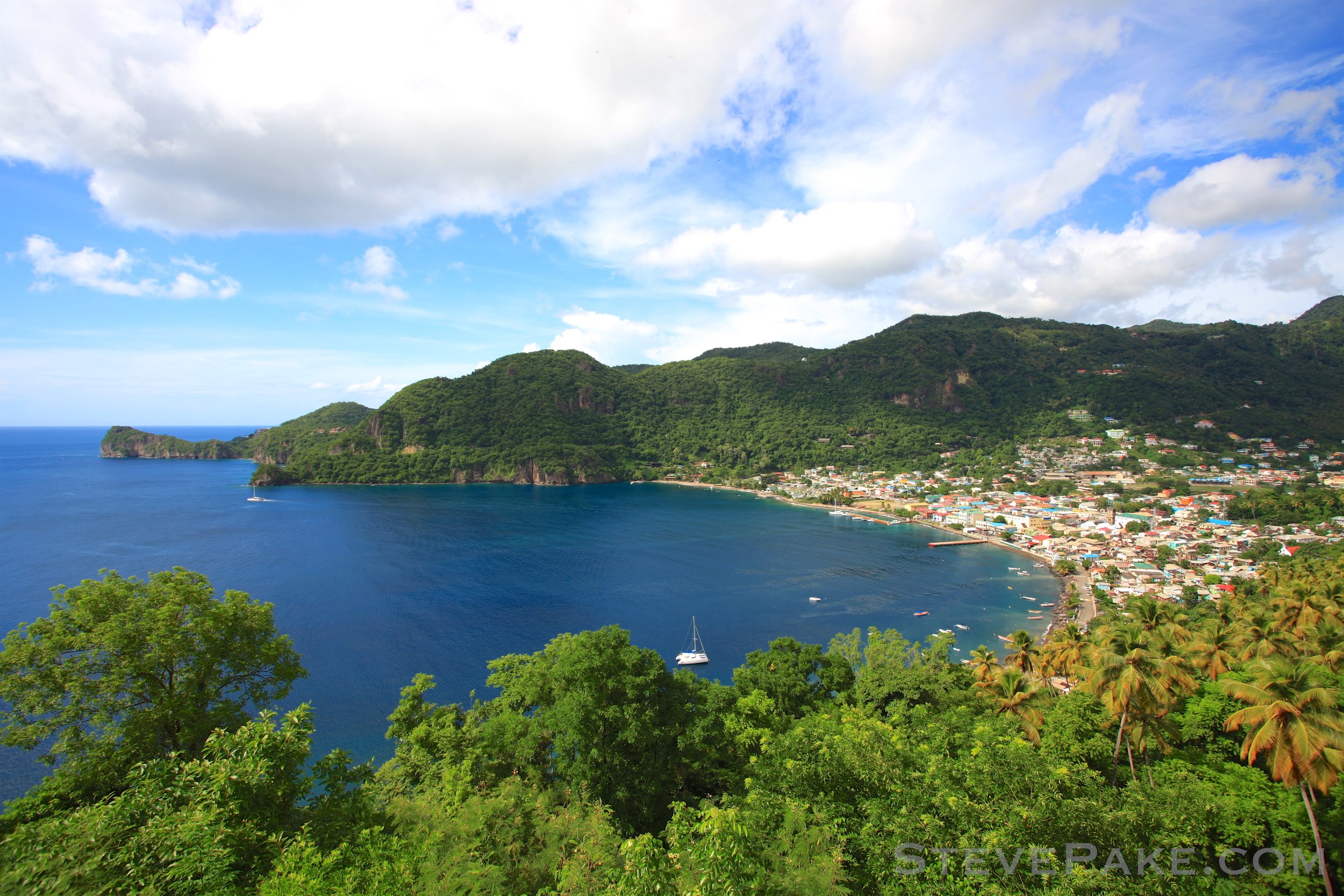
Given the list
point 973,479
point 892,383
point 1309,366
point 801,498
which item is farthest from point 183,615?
point 1309,366

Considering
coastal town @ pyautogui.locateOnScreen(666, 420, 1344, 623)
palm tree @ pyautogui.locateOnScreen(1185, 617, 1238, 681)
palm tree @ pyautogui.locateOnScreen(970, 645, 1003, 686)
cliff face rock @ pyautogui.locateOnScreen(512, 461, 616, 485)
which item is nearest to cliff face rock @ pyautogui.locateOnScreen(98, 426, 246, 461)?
cliff face rock @ pyautogui.locateOnScreen(512, 461, 616, 485)

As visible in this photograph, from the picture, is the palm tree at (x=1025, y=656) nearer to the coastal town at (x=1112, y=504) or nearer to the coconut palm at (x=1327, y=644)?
the coconut palm at (x=1327, y=644)

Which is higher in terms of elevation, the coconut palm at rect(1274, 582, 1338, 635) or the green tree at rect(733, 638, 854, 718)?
the coconut palm at rect(1274, 582, 1338, 635)

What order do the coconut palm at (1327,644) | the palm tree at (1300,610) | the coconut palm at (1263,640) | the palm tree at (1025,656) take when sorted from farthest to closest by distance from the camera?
1. the palm tree at (1025,656)
2. the palm tree at (1300,610)
3. the coconut palm at (1263,640)
4. the coconut palm at (1327,644)

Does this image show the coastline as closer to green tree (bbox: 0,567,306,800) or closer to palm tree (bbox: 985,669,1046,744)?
palm tree (bbox: 985,669,1046,744)

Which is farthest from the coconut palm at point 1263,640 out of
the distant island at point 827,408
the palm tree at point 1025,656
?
the distant island at point 827,408
